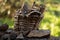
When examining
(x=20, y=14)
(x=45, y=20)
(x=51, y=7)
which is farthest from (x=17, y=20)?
(x=51, y=7)

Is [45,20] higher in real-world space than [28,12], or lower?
lower

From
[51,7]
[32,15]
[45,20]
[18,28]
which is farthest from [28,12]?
[51,7]

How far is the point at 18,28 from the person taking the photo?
121 inches

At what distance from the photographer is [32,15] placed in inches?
117

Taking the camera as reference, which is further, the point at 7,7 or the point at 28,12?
the point at 7,7

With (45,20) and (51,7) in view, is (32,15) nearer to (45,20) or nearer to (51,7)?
(45,20)

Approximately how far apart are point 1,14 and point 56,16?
2054mm

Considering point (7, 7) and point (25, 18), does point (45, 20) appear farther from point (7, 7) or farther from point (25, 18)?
point (25, 18)

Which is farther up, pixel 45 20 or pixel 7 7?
pixel 7 7

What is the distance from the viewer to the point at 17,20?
3.05m

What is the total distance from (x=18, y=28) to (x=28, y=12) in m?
0.34

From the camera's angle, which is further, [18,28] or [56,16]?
[56,16]

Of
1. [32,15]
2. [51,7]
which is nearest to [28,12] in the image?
[32,15]

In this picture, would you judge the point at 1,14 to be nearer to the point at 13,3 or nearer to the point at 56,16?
the point at 13,3
